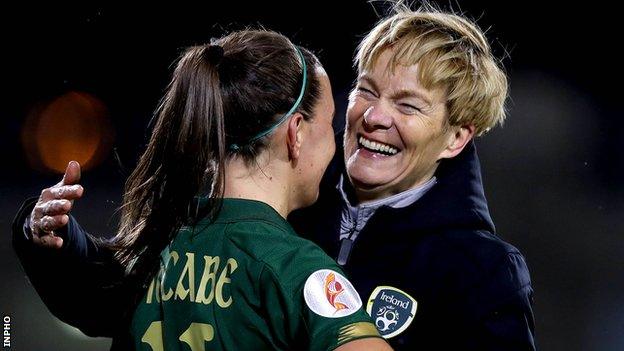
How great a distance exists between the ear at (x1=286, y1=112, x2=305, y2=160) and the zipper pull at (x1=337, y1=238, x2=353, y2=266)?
395 millimetres

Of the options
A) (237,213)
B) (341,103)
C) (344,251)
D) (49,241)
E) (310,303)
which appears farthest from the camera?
(341,103)

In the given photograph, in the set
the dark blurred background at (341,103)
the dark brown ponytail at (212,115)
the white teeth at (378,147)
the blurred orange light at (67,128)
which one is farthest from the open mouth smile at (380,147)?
the blurred orange light at (67,128)

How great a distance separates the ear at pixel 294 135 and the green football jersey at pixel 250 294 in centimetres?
11

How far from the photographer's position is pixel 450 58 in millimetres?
1676

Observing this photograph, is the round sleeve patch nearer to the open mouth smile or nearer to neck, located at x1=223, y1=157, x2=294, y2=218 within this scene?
neck, located at x1=223, y1=157, x2=294, y2=218

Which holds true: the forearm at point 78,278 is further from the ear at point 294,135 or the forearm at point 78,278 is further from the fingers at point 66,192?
the ear at point 294,135

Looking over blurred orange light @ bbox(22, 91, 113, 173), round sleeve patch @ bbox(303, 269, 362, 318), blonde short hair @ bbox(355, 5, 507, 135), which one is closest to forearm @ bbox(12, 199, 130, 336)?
round sleeve patch @ bbox(303, 269, 362, 318)

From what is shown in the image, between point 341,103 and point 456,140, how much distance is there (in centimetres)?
162

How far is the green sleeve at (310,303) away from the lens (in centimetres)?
104

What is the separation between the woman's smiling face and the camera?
5.58ft

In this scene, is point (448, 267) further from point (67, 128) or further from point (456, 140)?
point (67, 128)

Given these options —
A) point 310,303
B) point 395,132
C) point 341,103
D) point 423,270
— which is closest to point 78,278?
point 310,303

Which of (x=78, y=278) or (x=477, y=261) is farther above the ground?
(x=78, y=278)

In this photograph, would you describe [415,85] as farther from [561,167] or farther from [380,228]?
[561,167]
